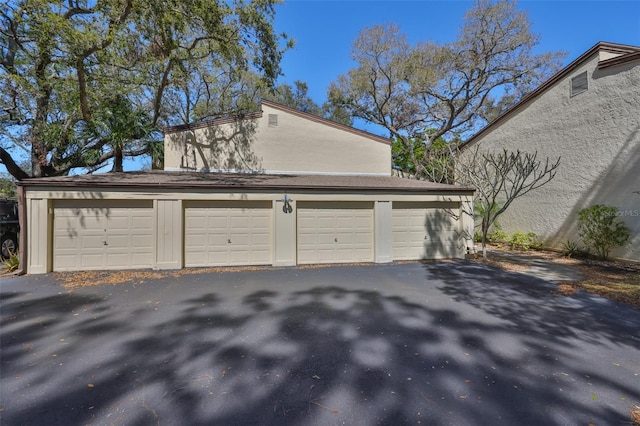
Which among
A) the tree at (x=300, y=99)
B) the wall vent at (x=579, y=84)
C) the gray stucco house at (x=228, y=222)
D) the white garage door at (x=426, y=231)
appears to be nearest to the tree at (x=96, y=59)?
the gray stucco house at (x=228, y=222)

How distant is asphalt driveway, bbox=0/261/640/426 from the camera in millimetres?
2623

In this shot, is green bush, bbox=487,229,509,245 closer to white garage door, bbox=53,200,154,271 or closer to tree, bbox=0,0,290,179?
tree, bbox=0,0,290,179

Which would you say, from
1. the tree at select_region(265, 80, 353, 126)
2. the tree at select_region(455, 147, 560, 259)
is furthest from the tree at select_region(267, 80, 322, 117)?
the tree at select_region(455, 147, 560, 259)

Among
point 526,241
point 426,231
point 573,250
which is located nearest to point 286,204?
point 426,231

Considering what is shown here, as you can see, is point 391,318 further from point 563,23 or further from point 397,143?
point 397,143

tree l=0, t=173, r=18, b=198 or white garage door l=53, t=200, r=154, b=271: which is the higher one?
→ tree l=0, t=173, r=18, b=198

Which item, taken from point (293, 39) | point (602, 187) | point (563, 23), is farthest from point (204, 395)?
point (563, 23)

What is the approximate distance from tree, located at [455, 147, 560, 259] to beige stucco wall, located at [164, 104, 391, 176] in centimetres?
478

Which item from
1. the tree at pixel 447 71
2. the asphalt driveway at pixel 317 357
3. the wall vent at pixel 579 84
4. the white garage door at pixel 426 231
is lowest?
the asphalt driveway at pixel 317 357

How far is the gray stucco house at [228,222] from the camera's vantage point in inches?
329

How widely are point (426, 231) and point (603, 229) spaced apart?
5657 mm

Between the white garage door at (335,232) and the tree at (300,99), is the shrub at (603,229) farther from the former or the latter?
the tree at (300,99)

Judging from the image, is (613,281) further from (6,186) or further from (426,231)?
(6,186)

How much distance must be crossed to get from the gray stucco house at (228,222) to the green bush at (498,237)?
4441 millimetres
